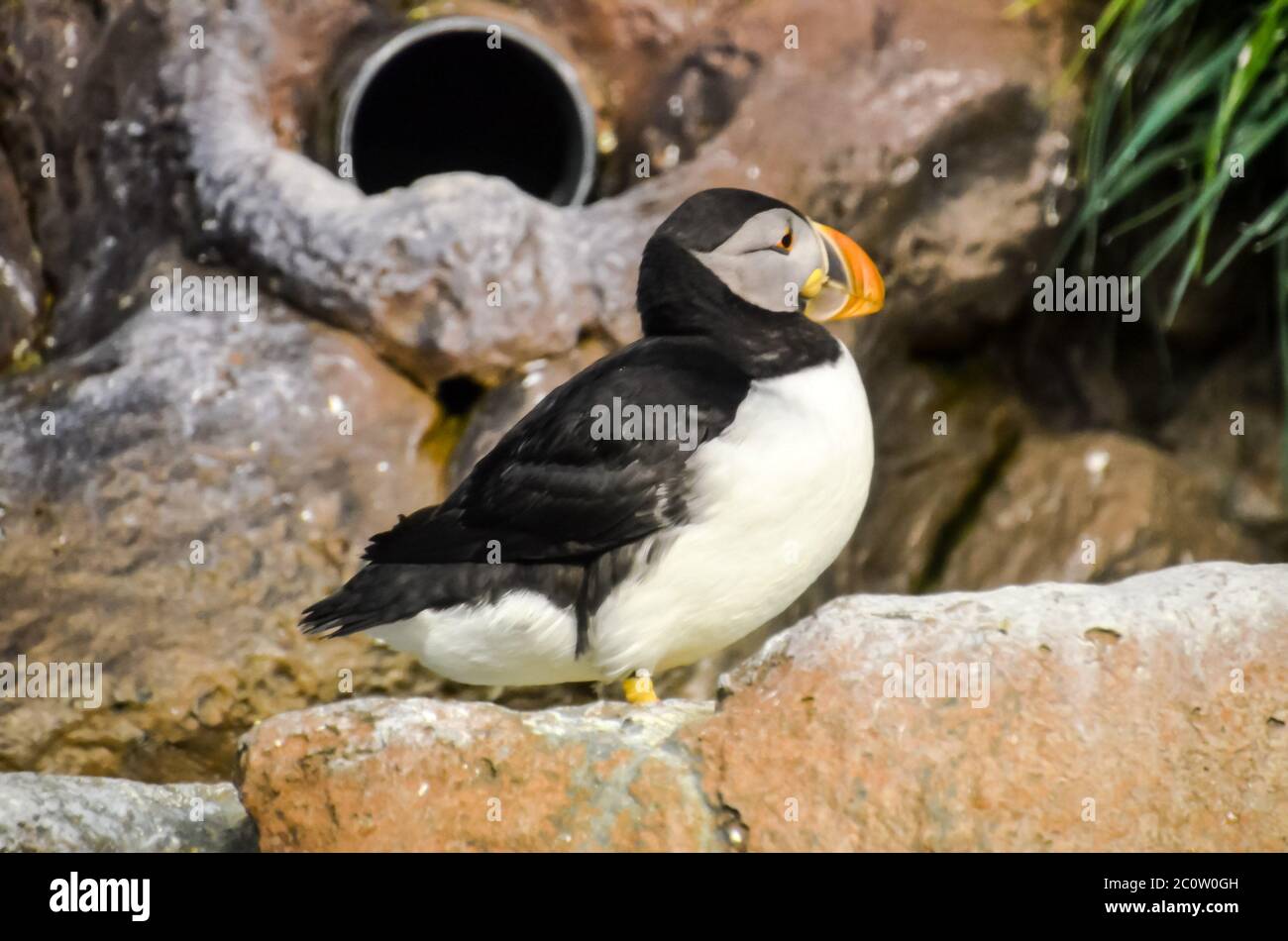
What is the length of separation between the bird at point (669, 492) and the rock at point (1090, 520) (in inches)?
96.3

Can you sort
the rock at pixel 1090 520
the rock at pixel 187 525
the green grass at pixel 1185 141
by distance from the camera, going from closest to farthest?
1. the rock at pixel 187 525
2. the green grass at pixel 1185 141
3. the rock at pixel 1090 520

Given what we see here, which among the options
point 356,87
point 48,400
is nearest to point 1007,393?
point 356,87

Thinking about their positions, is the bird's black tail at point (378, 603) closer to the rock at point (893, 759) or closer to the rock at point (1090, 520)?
the rock at point (893, 759)

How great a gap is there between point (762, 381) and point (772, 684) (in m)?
0.78

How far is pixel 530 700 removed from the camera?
4.89m

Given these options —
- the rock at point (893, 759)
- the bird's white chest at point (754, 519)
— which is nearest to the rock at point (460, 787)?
the rock at point (893, 759)

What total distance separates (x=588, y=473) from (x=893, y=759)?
945 mm

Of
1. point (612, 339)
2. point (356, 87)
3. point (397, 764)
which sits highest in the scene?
point (356, 87)

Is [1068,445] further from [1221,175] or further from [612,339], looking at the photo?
[612,339]

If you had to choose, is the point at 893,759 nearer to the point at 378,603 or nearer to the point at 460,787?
the point at 460,787

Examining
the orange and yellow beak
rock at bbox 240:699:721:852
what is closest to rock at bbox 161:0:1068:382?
the orange and yellow beak

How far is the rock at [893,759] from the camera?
9.16 feet

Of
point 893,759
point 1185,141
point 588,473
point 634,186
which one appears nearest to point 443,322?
point 634,186

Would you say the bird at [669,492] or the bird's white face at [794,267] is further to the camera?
the bird's white face at [794,267]
